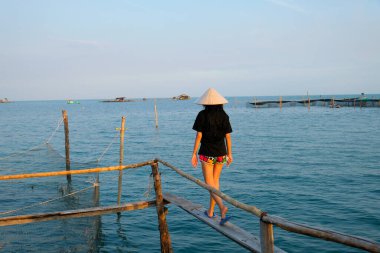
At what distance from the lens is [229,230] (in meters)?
5.31

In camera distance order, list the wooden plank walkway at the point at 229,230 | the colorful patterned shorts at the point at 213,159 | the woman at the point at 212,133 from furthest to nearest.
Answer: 1. the colorful patterned shorts at the point at 213,159
2. the woman at the point at 212,133
3. the wooden plank walkway at the point at 229,230

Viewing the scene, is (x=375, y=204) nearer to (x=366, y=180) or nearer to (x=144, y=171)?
(x=366, y=180)

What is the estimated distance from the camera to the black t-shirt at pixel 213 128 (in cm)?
586

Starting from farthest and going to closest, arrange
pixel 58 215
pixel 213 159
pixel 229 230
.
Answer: pixel 58 215 → pixel 213 159 → pixel 229 230

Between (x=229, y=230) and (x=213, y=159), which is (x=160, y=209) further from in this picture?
(x=229, y=230)

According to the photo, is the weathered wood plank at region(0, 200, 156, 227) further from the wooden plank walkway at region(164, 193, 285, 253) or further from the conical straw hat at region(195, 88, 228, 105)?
the conical straw hat at region(195, 88, 228, 105)

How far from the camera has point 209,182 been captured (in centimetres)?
612

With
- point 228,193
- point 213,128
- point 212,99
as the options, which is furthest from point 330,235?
point 228,193

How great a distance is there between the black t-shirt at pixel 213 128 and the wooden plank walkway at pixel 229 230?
1.09m

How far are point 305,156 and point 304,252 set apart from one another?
45.8 feet

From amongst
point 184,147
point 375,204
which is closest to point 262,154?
point 184,147

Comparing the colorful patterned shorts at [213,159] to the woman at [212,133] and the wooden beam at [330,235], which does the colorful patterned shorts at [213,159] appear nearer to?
the woman at [212,133]

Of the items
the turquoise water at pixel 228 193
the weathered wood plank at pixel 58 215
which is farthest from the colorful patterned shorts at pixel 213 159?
the turquoise water at pixel 228 193

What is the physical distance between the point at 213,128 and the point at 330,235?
9.90 feet
